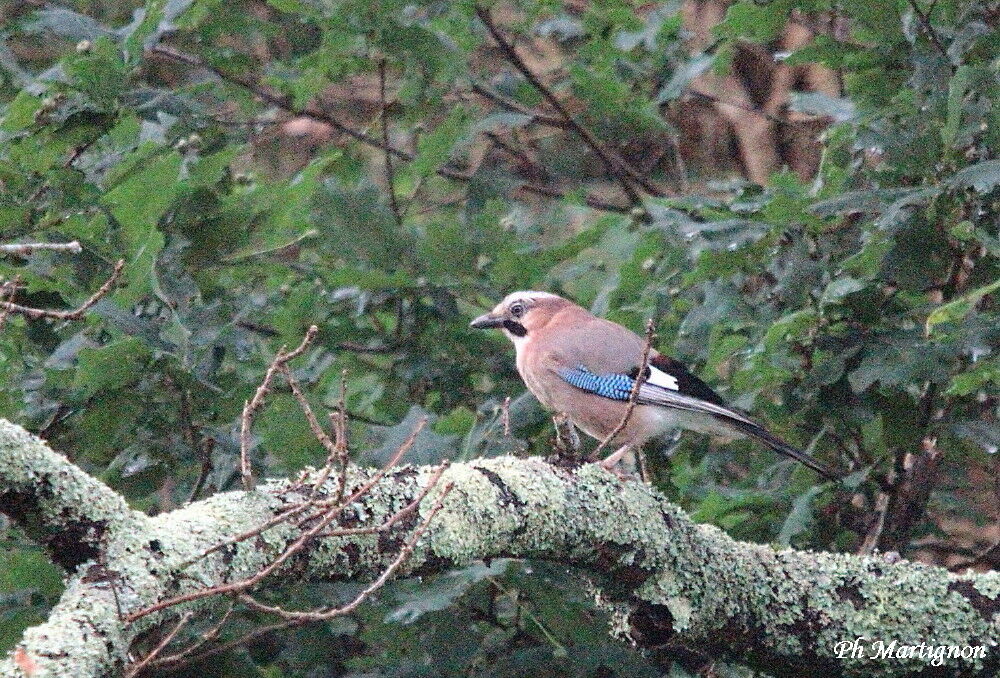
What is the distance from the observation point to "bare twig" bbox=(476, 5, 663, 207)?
5.87 meters

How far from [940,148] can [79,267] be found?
2750 mm

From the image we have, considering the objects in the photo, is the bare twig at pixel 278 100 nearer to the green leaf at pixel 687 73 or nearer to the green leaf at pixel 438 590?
the green leaf at pixel 687 73

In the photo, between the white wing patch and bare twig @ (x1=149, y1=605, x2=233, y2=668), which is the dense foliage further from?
bare twig @ (x1=149, y1=605, x2=233, y2=668)

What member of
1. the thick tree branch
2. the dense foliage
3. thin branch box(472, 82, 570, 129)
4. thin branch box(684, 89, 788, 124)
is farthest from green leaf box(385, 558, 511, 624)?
thin branch box(684, 89, 788, 124)

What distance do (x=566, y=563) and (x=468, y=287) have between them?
1.98 m

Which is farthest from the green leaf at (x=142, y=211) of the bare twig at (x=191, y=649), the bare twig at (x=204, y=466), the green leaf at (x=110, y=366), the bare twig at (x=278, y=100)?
the bare twig at (x=191, y=649)

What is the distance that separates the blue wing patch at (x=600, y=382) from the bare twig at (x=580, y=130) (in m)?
0.97

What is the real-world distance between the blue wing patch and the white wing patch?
0.82ft

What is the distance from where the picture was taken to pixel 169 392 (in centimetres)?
457

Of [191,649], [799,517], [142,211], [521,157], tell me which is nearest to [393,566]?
[191,649]

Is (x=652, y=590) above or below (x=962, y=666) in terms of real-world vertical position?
above

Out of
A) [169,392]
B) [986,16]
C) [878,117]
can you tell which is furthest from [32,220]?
[986,16]

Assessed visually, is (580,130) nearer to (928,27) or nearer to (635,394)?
(928,27)

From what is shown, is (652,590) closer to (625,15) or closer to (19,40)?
(625,15)
